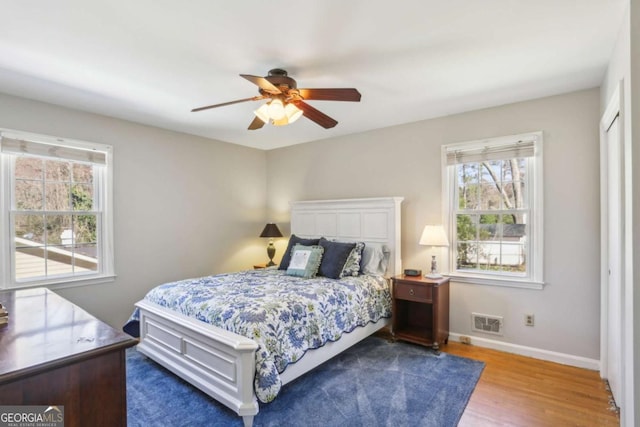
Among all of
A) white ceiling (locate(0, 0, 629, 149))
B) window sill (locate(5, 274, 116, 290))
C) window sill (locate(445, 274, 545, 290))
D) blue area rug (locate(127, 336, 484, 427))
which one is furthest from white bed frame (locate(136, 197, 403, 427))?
white ceiling (locate(0, 0, 629, 149))

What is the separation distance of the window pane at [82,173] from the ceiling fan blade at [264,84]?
7.90ft

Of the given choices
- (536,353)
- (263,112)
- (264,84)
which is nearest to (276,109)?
(263,112)

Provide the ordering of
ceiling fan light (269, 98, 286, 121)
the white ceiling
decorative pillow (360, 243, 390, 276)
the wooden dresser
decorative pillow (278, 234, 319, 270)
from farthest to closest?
decorative pillow (278, 234, 319, 270) < decorative pillow (360, 243, 390, 276) < ceiling fan light (269, 98, 286, 121) < the white ceiling < the wooden dresser

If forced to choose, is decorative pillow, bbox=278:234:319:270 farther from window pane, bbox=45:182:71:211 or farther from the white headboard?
window pane, bbox=45:182:71:211

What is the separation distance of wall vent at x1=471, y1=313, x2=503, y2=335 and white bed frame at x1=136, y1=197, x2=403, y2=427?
2.90ft

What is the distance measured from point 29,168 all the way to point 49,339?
268cm

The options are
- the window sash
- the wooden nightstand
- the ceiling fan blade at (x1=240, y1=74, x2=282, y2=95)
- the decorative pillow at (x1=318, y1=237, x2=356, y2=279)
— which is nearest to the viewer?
the ceiling fan blade at (x1=240, y1=74, x2=282, y2=95)

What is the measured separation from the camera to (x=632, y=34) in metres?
1.70

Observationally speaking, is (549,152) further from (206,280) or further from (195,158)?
(195,158)

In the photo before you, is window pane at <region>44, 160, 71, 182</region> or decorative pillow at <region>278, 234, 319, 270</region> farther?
decorative pillow at <region>278, 234, 319, 270</region>

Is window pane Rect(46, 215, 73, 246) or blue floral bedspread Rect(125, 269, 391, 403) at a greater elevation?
window pane Rect(46, 215, 73, 246)

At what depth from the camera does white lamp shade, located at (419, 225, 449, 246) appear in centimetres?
333

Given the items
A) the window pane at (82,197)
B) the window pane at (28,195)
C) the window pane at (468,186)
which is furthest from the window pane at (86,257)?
the window pane at (468,186)

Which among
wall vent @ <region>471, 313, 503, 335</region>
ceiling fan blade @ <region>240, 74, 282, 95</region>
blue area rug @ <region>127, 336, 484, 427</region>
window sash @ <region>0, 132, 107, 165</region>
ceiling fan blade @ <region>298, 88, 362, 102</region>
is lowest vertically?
blue area rug @ <region>127, 336, 484, 427</region>
